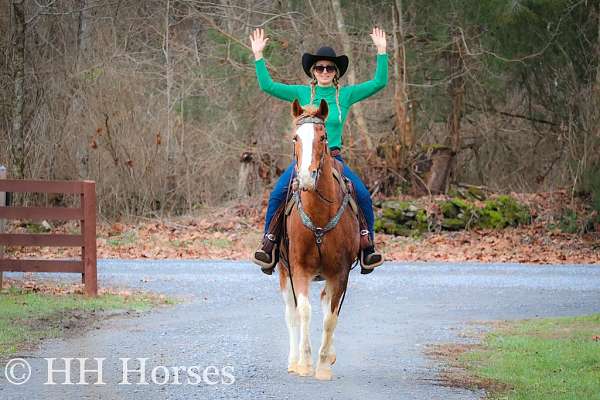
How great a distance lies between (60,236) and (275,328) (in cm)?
428

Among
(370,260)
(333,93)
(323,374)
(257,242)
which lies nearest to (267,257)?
(370,260)

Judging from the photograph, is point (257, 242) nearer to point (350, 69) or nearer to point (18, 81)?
point (350, 69)

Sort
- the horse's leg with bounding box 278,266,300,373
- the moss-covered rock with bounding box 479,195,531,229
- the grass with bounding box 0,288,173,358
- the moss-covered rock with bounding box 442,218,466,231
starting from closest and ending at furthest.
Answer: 1. the horse's leg with bounding box 278,266,300,373
2. the grass with bounding box 0,288,173,358
3. the moss-covered rock with bounding box 442,218,466,231
4. the moss-covered rock with bounding box 479,195,531,229

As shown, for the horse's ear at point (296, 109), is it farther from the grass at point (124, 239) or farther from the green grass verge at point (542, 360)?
the grass at point (124, 239)

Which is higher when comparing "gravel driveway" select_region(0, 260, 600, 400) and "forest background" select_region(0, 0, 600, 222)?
"forest background" select_region(0, 0, 600, 222)

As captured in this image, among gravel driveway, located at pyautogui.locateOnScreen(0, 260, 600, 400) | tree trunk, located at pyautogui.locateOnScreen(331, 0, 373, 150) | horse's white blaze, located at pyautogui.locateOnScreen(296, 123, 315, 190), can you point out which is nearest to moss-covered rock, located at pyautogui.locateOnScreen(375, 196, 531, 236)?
tree trunk, located at pyautogui.locateOnScreen(331, 0, 373, 150)

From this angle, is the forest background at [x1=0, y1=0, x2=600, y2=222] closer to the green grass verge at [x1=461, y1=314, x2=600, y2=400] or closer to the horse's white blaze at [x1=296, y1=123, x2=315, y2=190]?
the green grass verge at [x1=461, y1=314, x2=600, y2=400]

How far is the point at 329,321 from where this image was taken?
32.5 feet

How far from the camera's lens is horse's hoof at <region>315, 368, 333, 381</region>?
31.6ft

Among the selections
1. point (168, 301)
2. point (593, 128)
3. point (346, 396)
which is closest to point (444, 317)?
point (168, 301)

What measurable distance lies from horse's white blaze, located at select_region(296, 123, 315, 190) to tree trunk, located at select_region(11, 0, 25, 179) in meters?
15.4

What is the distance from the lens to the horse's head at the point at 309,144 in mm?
9141

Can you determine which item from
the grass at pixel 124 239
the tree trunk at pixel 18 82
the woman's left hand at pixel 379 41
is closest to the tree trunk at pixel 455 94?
the grass at pixel 124 239

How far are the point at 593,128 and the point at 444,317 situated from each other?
45.3 ft
